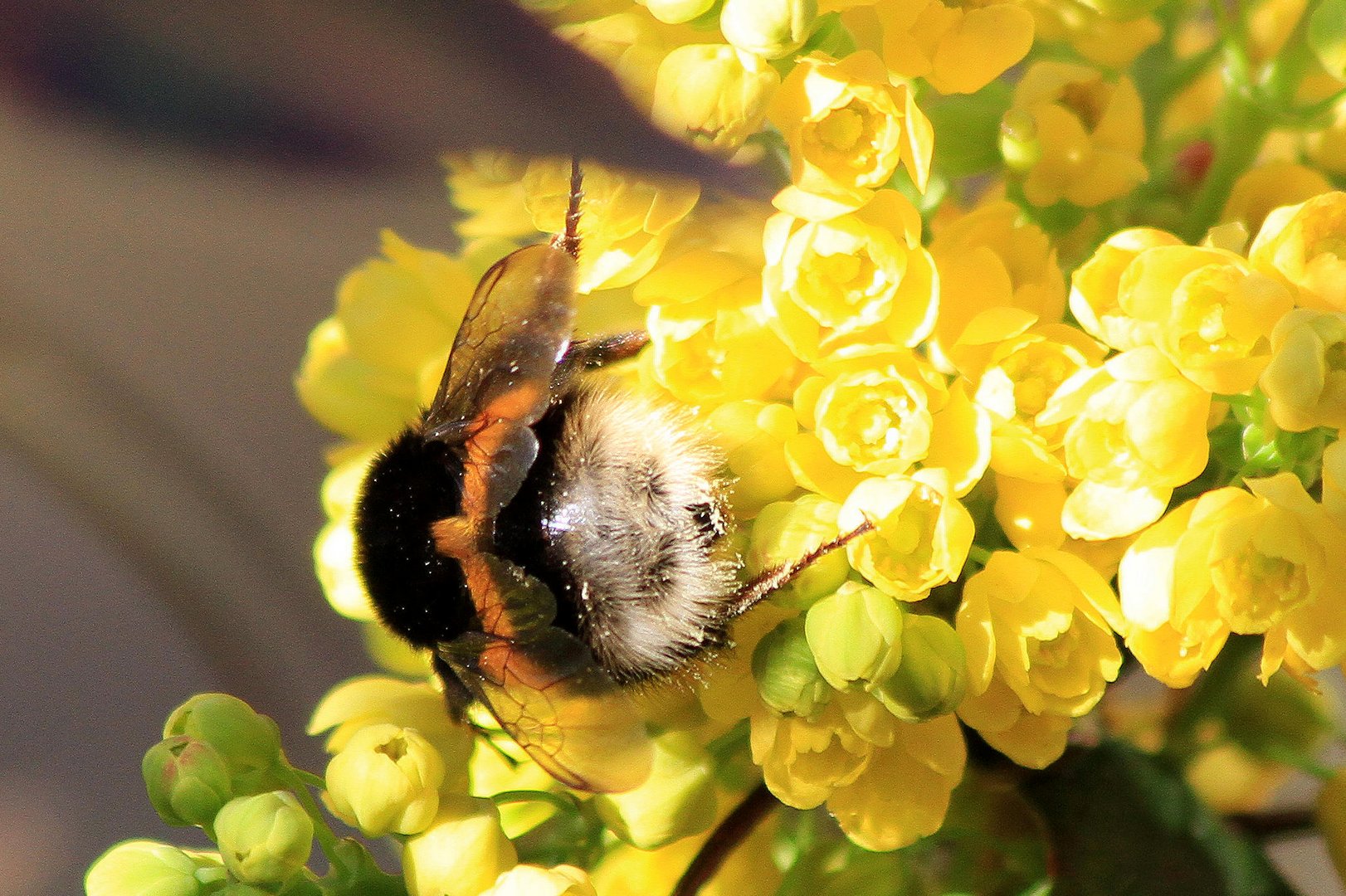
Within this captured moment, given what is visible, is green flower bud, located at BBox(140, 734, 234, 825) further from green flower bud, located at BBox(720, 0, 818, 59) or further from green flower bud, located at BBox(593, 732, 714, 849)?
green flower bud, located at BBox(720, 0, 818, 59)

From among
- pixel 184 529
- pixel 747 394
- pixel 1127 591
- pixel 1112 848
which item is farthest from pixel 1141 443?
pixel 184 529

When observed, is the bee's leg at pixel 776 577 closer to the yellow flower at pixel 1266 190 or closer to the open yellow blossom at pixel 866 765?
the open yellow blossom at pixel 866 765

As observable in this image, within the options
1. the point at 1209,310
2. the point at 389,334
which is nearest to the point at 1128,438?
the point at 1209,310

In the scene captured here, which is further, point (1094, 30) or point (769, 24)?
point (1094, 30)

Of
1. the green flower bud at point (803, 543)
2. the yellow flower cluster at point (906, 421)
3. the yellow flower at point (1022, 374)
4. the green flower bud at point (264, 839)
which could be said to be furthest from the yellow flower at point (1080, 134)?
the green flower bud at point (264, 839)

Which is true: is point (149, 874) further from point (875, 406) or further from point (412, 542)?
point (875, 406)

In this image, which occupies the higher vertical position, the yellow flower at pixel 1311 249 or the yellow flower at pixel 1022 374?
the yellow flower at pixel 1311 249

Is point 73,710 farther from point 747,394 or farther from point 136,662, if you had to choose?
point 747,394
